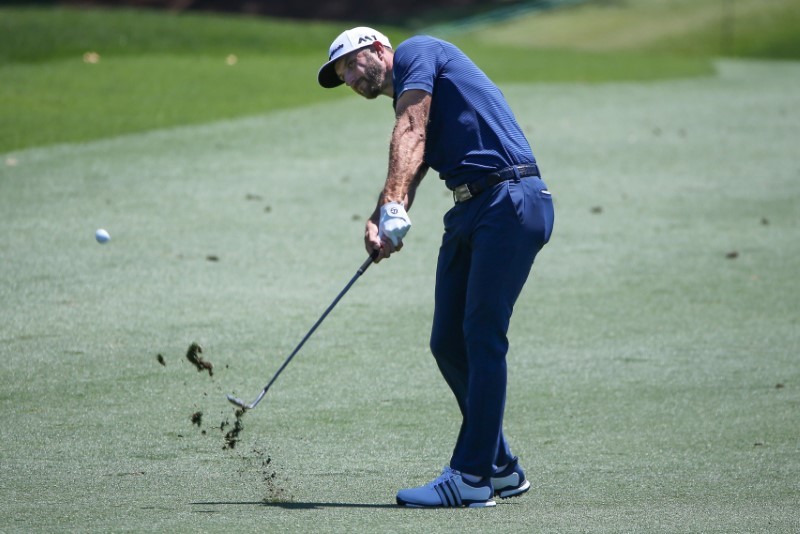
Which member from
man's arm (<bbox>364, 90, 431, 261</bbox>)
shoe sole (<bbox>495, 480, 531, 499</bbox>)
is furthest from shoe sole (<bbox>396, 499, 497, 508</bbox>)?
man's arm (<bbox>364, 90, 431, 261</bbox>)

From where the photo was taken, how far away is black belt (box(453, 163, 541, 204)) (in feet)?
18.5

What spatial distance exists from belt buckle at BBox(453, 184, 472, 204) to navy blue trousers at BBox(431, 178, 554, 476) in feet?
0.08

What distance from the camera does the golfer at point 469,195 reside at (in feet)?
18.2

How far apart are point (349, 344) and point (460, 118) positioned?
10.8 feet

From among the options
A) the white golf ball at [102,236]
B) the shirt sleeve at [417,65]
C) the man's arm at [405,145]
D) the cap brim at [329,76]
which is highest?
the shirt sleeve at [417,65]

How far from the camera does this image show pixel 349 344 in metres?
8.67

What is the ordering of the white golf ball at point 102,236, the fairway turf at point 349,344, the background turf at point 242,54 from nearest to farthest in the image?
the fairway turf at point 349,344, the white golf ball at point 102,236, the background turf at point 242,54

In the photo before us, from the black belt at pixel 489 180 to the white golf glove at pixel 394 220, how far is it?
29 centimetres

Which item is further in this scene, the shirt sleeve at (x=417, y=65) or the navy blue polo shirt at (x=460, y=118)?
the navy blue polo shirt at (x=460, y=118)

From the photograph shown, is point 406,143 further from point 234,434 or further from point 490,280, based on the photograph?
point 234,434

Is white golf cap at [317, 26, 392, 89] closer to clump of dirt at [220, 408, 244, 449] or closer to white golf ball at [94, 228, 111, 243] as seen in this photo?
clump of dirt at [220, 408, 244, 449]

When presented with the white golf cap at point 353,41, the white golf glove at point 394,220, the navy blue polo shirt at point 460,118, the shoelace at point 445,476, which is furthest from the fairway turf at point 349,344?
the white golf cap at point 353,41

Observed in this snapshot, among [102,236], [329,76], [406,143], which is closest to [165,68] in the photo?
[102,236]

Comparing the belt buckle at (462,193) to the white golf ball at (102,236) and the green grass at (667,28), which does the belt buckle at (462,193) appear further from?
the green grass at (667,28)
